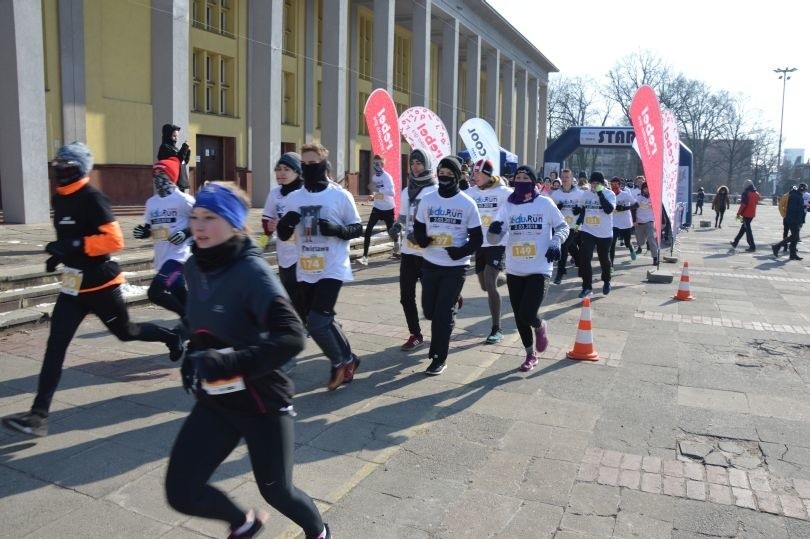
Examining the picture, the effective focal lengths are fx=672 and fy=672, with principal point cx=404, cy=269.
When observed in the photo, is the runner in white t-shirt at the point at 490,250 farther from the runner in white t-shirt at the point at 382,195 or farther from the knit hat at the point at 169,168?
the runner in white t-shirt at the point at 382,195

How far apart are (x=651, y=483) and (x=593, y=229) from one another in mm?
7117

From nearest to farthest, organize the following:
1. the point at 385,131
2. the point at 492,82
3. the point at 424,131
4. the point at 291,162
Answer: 1. the point at 291,162
2. the point at 385,131
3. the point at 424,131
4. the point at 492,82

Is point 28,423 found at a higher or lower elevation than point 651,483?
higher

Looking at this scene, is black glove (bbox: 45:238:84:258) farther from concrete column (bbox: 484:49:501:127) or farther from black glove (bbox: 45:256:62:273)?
concrete column (bbox: 484:49:501:127)

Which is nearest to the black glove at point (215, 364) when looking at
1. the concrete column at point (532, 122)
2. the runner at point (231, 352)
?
the runner at point (231, 352)

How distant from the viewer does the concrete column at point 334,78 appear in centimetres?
2323

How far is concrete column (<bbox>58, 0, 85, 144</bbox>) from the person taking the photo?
15508 mm

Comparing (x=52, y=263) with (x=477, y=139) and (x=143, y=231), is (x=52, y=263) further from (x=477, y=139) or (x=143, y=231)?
(x=477, y=139)

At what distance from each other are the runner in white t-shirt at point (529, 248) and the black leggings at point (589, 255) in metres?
4.08

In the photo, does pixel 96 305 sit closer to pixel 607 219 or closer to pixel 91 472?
pixel 91 472

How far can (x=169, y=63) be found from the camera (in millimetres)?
16828

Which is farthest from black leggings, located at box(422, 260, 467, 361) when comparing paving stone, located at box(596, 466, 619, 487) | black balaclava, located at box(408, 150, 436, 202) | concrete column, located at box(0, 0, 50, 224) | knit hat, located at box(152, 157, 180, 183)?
concrete column, located at box(0, 0, 50, 224)

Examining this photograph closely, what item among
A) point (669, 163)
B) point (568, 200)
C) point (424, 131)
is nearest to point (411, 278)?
point (568, 200)

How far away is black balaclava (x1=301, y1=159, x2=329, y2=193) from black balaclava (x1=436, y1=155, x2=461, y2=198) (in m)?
1.20
